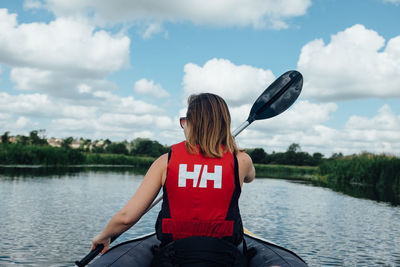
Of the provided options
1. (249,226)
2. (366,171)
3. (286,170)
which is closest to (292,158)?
(286,170)

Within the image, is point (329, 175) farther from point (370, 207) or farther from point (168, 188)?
point (168, 188)

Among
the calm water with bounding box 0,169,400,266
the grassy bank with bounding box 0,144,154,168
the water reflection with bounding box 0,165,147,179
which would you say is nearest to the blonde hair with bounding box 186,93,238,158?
the calm water with bounding box 0,169,400,266

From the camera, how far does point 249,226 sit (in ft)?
25.4

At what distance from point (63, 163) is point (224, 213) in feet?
103

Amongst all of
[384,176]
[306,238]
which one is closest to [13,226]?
[306,238]

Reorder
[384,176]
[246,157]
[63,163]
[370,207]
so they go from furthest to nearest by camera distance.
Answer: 1. [63,163]
2. [384,176]
3. [370,207]
4. [246,157]

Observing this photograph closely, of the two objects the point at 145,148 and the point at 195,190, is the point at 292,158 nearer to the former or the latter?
the point at 145,148

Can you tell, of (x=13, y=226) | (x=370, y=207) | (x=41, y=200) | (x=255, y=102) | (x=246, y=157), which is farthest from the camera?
(x=370, y=207)

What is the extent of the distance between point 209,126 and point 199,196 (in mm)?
390

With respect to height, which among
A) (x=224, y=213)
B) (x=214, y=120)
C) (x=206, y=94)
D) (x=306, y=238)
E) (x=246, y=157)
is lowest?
(x=306, y=238)

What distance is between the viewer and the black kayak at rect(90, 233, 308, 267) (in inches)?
Result: 88.3

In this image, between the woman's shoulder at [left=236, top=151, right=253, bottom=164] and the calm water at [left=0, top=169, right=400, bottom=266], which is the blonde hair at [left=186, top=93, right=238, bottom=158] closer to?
the woman's shoulder at [left=236, top=151, right=253, bottom=164]

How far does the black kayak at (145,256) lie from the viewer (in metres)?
2.24

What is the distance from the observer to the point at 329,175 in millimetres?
27062
